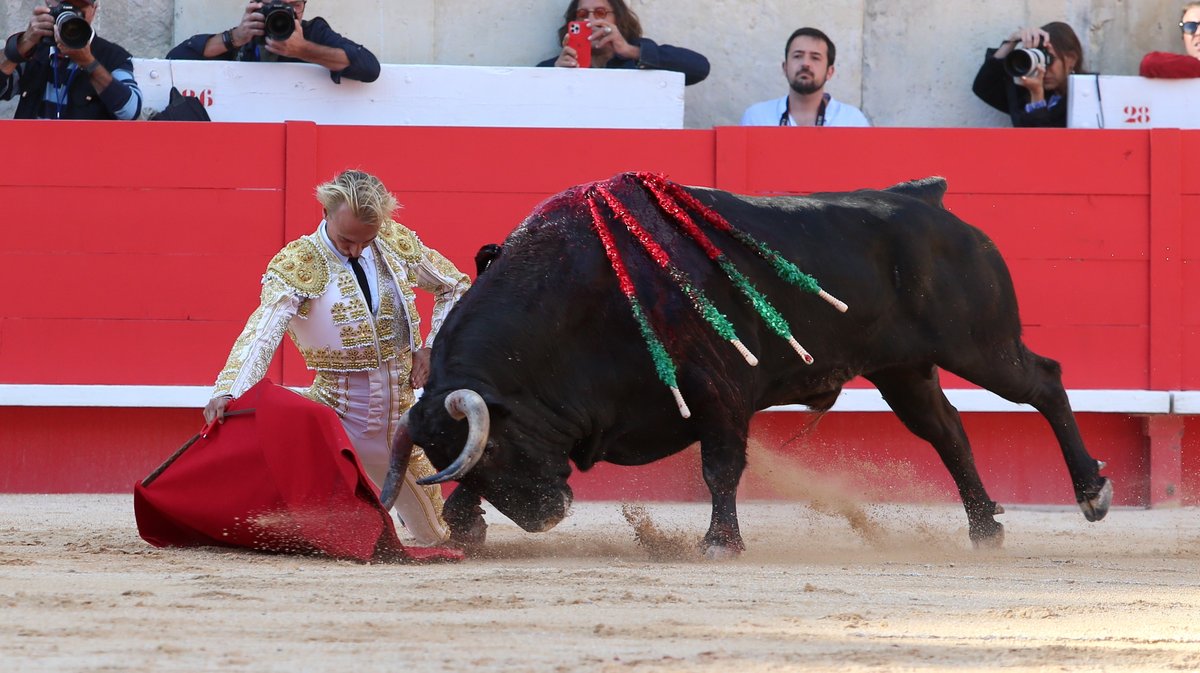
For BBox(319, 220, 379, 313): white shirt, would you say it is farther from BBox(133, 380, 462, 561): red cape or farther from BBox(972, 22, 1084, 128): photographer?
BBox(972, 22, 1084, 128): photographer

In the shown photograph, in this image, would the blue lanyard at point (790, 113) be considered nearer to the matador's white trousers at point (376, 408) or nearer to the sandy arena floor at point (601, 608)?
the sandy arena floor at point (601, 608)

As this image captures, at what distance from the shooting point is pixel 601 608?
309 centimetres

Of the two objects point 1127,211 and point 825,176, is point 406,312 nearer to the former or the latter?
point 825,176

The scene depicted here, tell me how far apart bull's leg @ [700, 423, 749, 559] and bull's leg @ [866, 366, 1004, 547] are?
0.85 m

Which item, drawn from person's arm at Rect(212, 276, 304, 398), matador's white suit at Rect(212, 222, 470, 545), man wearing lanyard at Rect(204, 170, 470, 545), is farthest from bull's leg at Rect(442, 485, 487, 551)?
person's arm at Rect(212, 276, 304, 398)

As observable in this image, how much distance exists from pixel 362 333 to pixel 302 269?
0.23m

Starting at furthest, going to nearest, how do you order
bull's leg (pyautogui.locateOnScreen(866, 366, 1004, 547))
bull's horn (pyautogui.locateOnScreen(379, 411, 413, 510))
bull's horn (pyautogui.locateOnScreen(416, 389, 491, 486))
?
1. bull's leg (pyautogui.locateOnScreen(866, 366, 1004, 547))
2. bull's horn (pyautogui.locateOnScreen(379, 411, 413, 510))
3. bull's horn (pyautogui.locateOnScreen(416, 389, 491, 486))

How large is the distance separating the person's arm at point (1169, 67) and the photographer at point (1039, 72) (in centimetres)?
29

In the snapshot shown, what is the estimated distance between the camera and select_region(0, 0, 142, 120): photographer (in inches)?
238

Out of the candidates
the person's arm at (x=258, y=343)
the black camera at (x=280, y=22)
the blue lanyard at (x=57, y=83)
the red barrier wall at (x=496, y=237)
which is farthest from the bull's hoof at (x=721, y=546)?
the blue lanyard at (x=57, y=83)

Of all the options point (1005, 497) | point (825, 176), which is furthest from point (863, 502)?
point (825, 176)

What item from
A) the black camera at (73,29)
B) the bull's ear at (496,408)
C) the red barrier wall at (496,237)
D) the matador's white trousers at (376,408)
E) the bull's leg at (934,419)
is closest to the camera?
the bull's ear at (496,408)

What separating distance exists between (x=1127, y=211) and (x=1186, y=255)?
274mm

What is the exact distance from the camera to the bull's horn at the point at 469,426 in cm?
378
